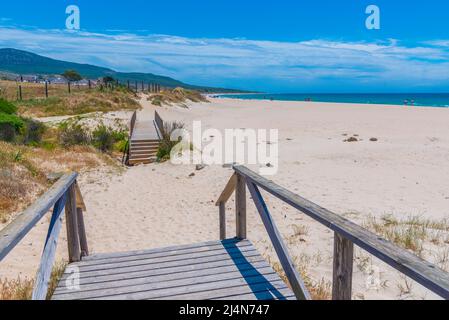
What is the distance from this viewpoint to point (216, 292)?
3504mm

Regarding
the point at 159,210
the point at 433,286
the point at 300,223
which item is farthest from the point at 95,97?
the point at 433,286

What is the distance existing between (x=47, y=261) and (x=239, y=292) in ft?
5.61

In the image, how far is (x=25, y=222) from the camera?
8.73 ft

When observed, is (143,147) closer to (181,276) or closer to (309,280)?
(309,280)

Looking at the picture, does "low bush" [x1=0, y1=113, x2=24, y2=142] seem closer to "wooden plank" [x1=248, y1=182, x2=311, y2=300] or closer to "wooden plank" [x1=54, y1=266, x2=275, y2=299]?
"wooden plank" [x1=54, y1=266, x2=275, y2=299]

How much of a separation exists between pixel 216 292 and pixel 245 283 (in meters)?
0.33

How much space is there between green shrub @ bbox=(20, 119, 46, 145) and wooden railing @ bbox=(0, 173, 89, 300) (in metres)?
11.5

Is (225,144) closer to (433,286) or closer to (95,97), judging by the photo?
(433,286)

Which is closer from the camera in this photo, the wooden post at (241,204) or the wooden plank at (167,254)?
the wooden plank at (167,254)

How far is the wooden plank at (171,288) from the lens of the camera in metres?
3.42

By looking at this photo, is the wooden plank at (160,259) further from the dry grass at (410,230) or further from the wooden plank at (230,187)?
the dry grass at (410,230)

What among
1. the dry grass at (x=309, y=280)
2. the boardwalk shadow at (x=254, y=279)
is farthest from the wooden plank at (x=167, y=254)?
the dry grass at (x=309, y=280)

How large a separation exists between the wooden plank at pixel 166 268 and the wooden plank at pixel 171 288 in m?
0.30

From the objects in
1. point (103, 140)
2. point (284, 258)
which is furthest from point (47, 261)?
point (103, 140)
